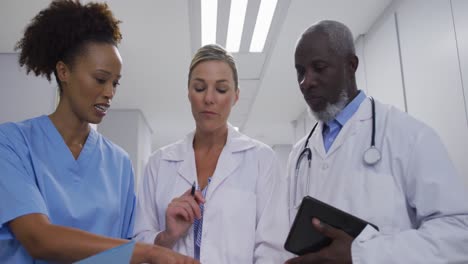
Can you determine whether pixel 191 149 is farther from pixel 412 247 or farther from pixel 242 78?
pixel 242 78

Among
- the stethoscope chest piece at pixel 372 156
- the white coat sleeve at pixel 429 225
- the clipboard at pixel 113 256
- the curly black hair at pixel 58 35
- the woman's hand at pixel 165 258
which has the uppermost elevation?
the curly black hair at pixel 58 35

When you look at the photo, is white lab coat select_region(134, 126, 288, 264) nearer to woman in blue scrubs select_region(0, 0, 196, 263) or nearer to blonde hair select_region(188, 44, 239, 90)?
woman in blue scrubs select_region(0, 0, 196, 263)

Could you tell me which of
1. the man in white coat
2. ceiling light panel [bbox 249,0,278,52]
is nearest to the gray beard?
the man in white coat

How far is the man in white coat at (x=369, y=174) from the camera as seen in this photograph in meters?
1.05

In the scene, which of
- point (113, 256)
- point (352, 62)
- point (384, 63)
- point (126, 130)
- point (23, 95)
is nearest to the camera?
point (113, 256)

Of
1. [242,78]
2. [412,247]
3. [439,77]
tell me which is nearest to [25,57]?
[412,247]

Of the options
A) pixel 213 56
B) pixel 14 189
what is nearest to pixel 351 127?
pixel 213 56

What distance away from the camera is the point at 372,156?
3.97ft

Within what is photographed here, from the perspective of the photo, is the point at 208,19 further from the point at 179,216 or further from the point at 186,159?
the point at 179,216

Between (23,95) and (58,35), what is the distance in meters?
1.42

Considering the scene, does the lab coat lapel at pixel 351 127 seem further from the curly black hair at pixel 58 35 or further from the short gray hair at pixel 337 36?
the curly black hair at pixel 58 35

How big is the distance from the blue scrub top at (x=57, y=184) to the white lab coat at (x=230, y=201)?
9cm

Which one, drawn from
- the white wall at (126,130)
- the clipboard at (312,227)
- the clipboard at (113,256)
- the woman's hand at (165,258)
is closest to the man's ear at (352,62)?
the clipboard at (312,227)

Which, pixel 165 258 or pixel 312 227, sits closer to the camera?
pixel 165 258
